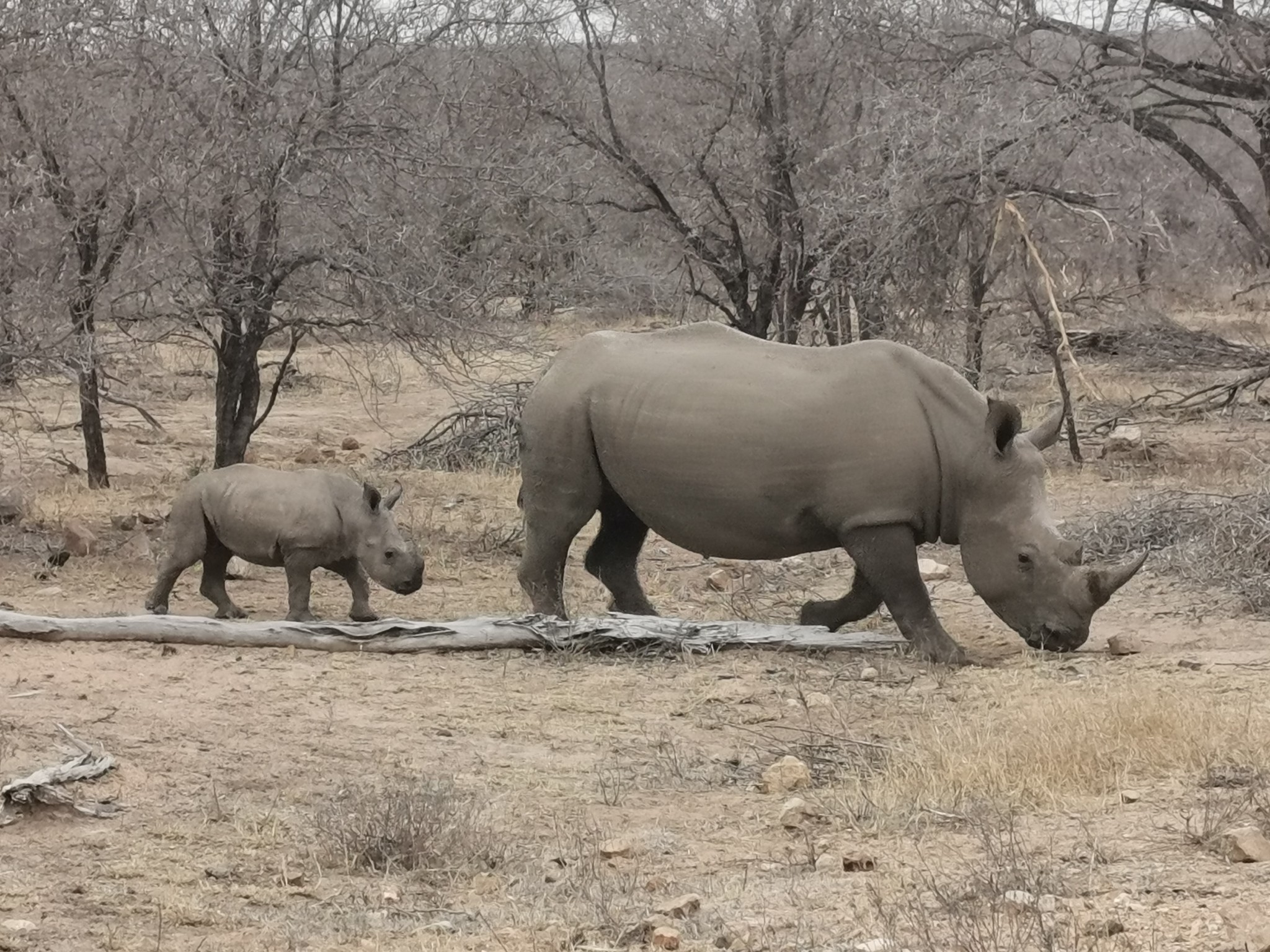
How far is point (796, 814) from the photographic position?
5484 millimetres

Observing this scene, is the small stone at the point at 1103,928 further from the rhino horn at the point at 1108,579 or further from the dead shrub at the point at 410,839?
the rhino horn at the point at 1108,579

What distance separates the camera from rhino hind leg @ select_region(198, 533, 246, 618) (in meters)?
9.39

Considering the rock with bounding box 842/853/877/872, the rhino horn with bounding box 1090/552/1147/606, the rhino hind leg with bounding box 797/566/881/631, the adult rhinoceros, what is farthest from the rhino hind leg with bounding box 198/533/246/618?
the rock with bounding box 842/853/877/872

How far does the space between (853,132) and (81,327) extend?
21.8ft

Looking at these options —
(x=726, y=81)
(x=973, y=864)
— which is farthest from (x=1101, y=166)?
(x=973, y=864)

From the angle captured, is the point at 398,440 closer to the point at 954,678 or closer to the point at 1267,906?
the point at 954,678

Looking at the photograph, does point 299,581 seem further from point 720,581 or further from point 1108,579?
point 1108,579

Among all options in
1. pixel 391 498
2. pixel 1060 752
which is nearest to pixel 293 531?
pixel 391 498

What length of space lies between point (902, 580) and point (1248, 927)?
420 cm

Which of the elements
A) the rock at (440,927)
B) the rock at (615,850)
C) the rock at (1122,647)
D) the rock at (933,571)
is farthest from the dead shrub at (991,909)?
the rock at (933,571)

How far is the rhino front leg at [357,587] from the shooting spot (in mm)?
9352

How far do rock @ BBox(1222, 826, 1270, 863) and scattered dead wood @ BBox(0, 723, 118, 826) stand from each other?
129 inches

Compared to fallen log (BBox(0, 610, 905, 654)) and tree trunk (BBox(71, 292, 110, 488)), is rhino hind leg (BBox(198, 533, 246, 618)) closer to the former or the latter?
fallen log (BBox(0, 610, 905, 654))

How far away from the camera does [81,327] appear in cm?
1064
